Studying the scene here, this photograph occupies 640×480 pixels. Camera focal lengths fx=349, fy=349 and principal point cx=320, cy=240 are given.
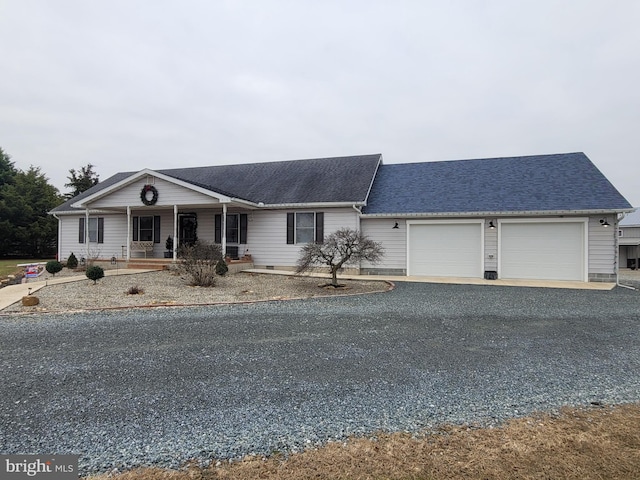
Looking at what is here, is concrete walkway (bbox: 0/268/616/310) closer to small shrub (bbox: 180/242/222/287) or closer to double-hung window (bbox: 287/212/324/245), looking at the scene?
double-hung window (bbox: 287/212/324/245)

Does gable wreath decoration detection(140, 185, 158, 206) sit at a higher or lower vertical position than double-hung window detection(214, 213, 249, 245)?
higher

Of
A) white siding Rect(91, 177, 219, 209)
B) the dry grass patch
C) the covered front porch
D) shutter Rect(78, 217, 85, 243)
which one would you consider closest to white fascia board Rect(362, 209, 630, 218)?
the covered front porch

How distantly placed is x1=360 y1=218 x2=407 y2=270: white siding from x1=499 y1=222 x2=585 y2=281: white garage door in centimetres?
367

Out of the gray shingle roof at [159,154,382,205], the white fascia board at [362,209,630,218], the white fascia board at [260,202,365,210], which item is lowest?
the white fascia board at [362,209,630,218]

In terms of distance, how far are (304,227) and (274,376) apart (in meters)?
11.6

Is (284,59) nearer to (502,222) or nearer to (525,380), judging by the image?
(502,222)

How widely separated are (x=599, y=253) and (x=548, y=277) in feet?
5.92

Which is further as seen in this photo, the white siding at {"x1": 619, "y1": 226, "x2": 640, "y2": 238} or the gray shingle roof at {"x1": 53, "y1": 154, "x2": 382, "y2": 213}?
the white siding at {"x1": 619, "y1": 226, "x2": 640, "y2": 238}

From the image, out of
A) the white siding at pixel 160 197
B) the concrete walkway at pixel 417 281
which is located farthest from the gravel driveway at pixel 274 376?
the white siding at pixel 160 197

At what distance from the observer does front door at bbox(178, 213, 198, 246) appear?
54.6ft

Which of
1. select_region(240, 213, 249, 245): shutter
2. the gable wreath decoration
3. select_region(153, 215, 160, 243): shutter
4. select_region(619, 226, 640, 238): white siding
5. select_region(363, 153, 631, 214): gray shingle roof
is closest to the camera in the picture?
select_region(363, 153, 631, 214): gray shingle roof

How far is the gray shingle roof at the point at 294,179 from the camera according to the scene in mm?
14986

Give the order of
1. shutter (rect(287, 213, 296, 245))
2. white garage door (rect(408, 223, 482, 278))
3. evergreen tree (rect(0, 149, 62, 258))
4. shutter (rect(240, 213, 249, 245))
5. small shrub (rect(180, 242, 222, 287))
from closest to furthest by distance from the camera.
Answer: small shrub (rect(180, 242, 222, 287)), white garage door (rect(408, 223, 482, 278)), shutter (rect(287, 213, 296, 245)), shutter (rect(240, 213, 249, 245)), evergreen tree (rect(0, 149, 62, 258))

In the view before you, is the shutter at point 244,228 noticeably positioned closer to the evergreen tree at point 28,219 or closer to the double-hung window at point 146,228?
the double-hung window at point 146,228
